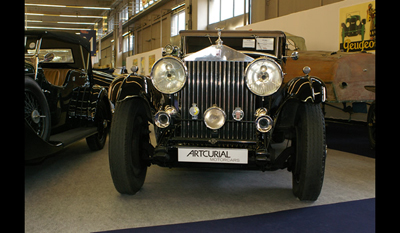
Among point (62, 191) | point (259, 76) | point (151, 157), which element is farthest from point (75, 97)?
point (259, 76)

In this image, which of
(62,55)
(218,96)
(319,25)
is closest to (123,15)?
(319,25)

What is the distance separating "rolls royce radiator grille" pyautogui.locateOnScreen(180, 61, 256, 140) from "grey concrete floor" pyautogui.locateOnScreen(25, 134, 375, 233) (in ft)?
1.65

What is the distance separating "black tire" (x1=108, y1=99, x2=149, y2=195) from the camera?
2426 millimetres

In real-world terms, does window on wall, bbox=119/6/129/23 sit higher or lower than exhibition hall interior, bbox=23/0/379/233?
higher

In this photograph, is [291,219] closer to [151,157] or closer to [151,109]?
[151,157]

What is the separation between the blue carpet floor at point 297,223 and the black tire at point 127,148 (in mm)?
558

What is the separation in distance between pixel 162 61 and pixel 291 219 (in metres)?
1.42

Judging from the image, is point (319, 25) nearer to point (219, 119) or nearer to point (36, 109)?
point (219, 119)

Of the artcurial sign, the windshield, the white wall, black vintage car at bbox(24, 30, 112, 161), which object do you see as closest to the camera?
black vintage car at bbox(24, 30, 112, 161)

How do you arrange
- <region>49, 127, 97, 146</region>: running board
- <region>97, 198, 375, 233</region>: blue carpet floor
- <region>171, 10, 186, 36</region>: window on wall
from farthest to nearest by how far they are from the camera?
<region>171, 10, 186, 36</region>: window on wall → <region>49, 127, 97, 146</region>: running board → <region>97, 198, 375, 233</region>: blue carpet floor

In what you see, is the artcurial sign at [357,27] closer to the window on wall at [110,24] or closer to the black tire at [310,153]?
the black tire at [310,153]

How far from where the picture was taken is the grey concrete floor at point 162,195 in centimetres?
215

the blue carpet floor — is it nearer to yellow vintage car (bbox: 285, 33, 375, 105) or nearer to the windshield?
yellow vintage car (bbox: 285, 33, 375, 105)

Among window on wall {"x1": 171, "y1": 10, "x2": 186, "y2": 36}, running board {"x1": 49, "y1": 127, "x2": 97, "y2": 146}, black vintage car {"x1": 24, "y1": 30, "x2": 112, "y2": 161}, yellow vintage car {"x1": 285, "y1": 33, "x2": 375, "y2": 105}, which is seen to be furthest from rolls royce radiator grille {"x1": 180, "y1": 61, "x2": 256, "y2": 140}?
window on wall {"x1": 171, "y1": 10, "x2": 186, "y2": 36}
